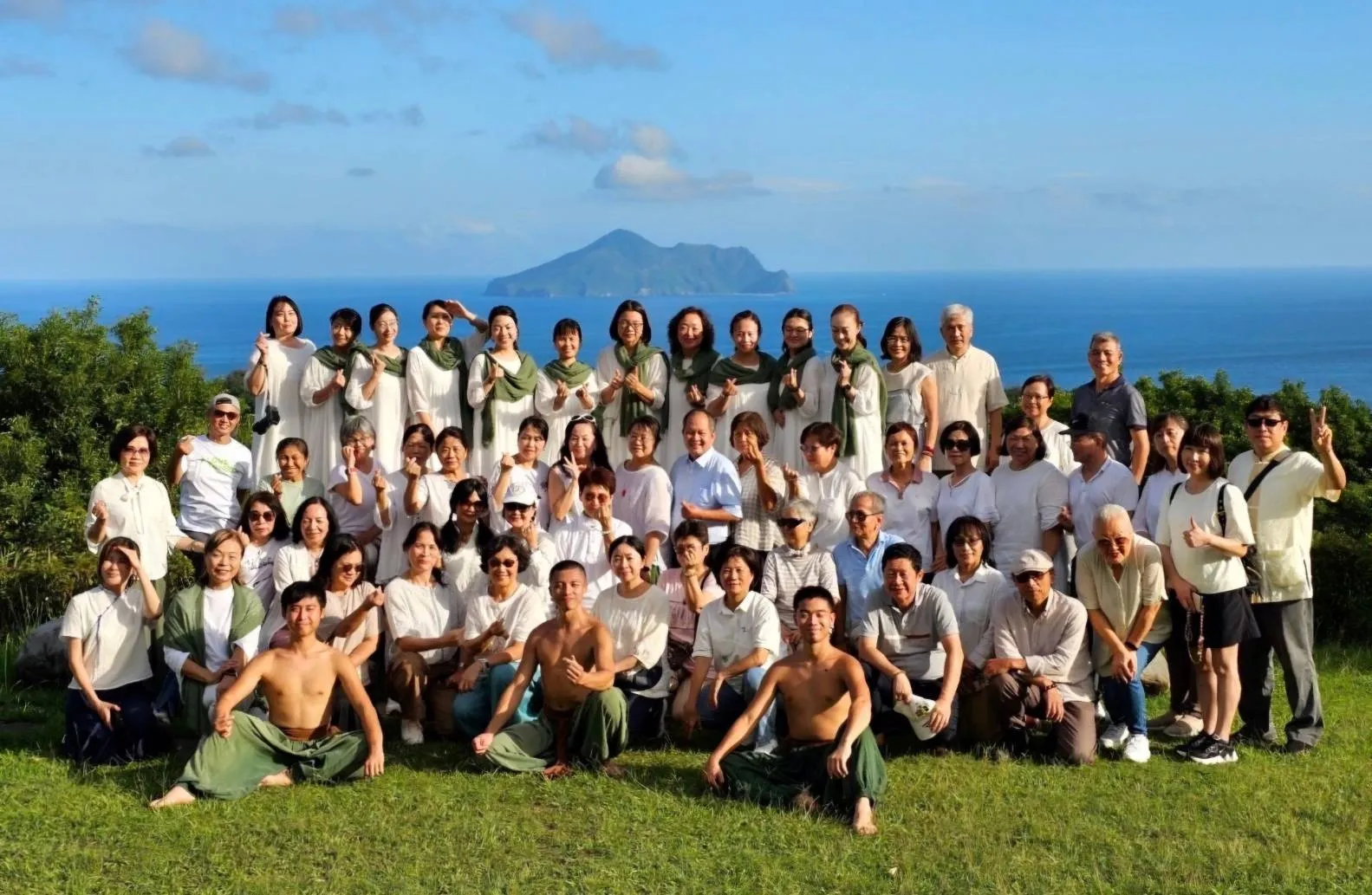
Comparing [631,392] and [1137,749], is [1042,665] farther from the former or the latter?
[631,392]

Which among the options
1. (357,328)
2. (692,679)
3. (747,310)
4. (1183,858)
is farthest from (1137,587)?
(357,328)

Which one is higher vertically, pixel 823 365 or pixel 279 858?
pixel 823 365

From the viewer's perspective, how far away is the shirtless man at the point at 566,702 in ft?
26.5

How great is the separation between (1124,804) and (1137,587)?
1424mm

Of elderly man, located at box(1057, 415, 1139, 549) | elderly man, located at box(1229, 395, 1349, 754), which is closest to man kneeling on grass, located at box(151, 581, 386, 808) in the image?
elderly man, located at box(1057, 415, 1139, 549)

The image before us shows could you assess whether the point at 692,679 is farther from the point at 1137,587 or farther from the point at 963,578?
the point at 1137,587

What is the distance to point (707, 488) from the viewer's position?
9.58m

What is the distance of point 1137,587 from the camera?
8.42 metres

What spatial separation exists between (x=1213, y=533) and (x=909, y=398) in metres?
2.60

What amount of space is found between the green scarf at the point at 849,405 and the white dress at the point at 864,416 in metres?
0.02

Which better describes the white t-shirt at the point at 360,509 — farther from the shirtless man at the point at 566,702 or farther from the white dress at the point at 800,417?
the white dress at the point at 800,417

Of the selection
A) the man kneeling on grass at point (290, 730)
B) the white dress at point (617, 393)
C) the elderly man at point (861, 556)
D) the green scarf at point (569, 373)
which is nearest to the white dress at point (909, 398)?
the elderly man at point (861, 556)

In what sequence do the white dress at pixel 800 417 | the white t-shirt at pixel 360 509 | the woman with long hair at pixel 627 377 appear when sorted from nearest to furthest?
the white t-shirt at pixel 360 509
the white dress at pixel 800 417
the woman with long hair at pixel 627 377

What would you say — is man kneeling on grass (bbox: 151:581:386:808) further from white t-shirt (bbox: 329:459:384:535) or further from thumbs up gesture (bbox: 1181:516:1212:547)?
thumbs up gesture (bbox: 1181:516:1212:547)
